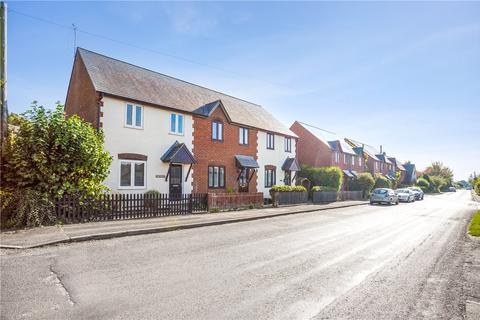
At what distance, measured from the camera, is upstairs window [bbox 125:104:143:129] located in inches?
656

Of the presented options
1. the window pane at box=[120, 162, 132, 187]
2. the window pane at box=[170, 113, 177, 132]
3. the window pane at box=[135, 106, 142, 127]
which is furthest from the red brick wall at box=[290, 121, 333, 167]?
the window pane at box=[120, 162, 132, 187]

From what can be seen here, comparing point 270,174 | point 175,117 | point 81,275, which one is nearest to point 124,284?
point 81,275

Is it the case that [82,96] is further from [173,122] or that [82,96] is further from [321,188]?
[321,188]

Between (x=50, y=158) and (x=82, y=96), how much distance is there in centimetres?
763

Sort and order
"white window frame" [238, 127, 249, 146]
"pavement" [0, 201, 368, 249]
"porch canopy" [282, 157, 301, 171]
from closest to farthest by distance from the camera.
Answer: "pavement" [0, 201, 368, 249] < "white window frame" [238, 127, 249, 146] < "porch canopy" [282, 157, 301, 171]

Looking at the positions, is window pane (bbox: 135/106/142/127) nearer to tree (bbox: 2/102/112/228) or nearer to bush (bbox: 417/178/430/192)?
tree (bbox: 2/102/112/228)

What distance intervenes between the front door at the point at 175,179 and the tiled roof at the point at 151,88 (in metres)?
3.91

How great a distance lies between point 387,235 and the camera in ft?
38.0

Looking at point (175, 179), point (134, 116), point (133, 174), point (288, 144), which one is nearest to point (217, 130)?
point (175, 179)

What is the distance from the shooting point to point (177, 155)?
18.0 metres

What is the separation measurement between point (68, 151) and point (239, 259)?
851cm

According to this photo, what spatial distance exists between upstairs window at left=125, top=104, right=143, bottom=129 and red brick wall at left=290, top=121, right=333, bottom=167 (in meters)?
24.8

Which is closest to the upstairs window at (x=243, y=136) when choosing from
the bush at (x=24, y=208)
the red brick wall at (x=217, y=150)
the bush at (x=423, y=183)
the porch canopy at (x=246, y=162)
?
the red brick wall at (x=217, y=150)

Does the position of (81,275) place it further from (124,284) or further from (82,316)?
(82,316)
